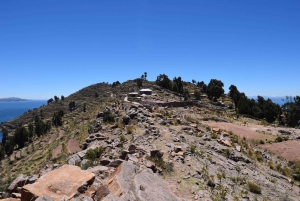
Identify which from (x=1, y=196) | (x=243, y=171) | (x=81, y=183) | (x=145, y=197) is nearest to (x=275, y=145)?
(x=243, y=171)

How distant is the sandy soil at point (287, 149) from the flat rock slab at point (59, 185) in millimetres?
20461

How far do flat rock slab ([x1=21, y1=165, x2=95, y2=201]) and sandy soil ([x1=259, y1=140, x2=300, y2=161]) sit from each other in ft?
67.1

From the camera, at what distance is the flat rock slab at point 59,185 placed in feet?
21.8

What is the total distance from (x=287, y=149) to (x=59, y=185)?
77.6 feet

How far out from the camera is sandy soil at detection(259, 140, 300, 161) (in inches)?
813

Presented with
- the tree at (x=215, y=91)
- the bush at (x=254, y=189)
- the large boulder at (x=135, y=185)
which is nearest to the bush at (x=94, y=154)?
the large boulder at (x=135, y=185)

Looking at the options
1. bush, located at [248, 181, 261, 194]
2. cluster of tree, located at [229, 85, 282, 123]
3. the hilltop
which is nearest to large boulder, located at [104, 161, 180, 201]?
the hilltop

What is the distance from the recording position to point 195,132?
20844 mm

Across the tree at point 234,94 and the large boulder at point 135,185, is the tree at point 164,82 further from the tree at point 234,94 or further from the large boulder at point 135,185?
the large boulder at point 135,185

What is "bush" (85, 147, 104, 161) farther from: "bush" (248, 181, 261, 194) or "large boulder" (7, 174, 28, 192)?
"bush" (248, 181, 261, 194)

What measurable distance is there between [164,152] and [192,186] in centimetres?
393

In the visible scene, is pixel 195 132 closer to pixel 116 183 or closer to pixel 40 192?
pixel 116 183

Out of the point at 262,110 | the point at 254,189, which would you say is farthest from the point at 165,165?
the point at 262,110

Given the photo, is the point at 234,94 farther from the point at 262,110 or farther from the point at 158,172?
the point at 158,172
